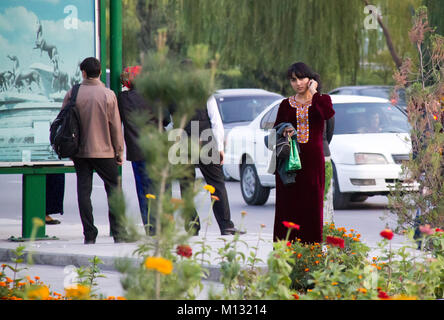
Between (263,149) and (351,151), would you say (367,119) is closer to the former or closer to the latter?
(351,151)

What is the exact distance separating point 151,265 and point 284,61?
2185 cm

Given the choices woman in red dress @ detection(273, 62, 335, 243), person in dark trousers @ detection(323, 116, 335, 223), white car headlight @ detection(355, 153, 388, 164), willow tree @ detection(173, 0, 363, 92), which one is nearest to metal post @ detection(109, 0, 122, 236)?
person in dark trousers @ detection(323, 116, 335, 223)

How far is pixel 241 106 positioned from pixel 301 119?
35.3 feet

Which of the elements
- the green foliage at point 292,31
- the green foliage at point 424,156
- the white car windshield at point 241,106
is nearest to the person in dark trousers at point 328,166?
the green foliage at point 424,156

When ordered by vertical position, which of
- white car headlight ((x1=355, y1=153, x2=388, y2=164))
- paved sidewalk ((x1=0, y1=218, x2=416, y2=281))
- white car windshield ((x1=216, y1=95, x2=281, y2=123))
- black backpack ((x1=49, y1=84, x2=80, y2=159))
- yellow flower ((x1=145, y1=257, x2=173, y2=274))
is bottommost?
paved sidewalk ((x1=0, y1=218, x2=416, y2=281))

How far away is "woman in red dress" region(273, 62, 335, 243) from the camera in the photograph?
7.48m

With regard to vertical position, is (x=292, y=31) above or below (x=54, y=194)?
above

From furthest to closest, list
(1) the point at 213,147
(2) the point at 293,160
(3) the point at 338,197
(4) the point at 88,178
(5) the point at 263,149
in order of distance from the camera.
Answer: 1. (5) the point at 263,149
2. (3) the point at 338,197
3. (1) the point at 213,147
4. (4) the point at 88,178
5. (2) the point at 293,160

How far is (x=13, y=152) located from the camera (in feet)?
32.4

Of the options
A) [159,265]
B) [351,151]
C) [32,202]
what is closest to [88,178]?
[32,202]

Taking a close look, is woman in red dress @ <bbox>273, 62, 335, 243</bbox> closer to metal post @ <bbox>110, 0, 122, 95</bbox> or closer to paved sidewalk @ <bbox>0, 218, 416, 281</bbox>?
paved sidewalk @ <bbox>0, 218, 416, 281</bbox>

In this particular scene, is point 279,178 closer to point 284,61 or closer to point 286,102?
point 286,102

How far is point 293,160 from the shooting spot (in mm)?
7402
